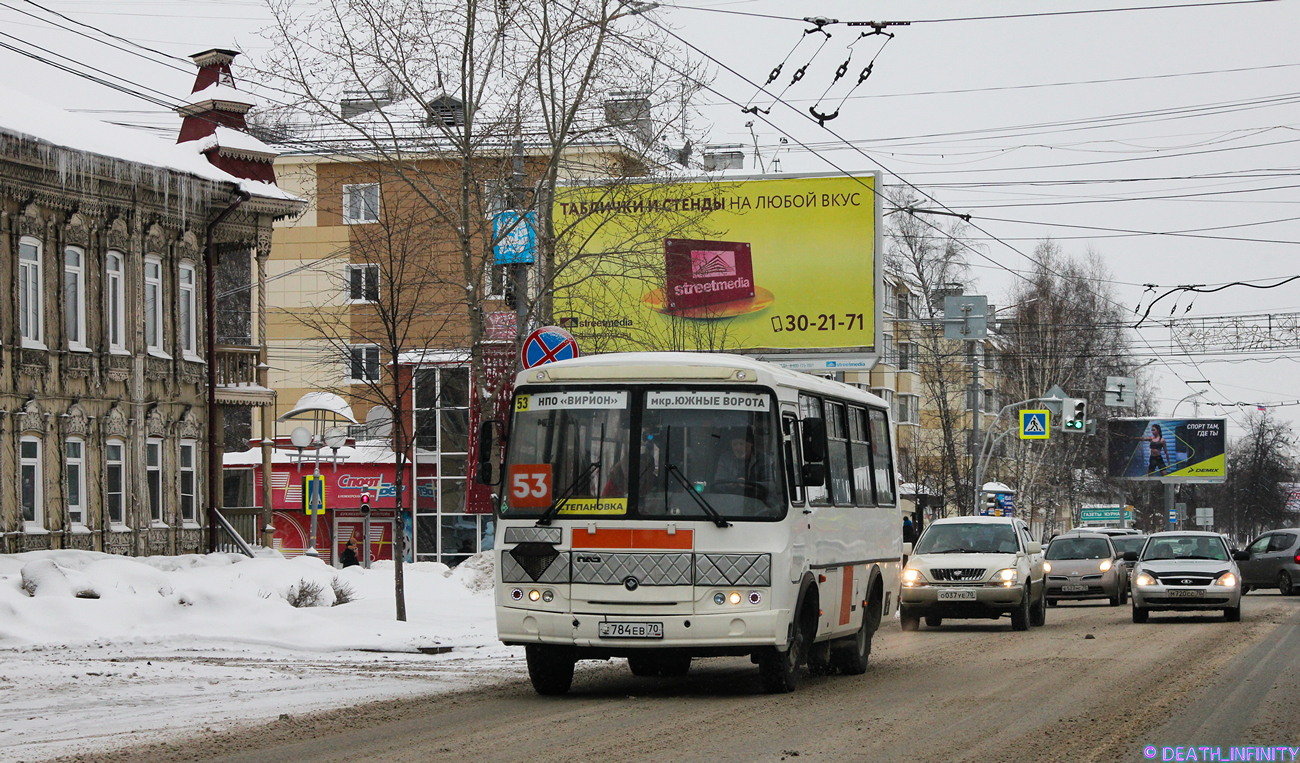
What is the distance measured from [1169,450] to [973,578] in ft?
217

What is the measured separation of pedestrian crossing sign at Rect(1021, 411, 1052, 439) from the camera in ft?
170

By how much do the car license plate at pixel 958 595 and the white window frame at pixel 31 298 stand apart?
1568cm

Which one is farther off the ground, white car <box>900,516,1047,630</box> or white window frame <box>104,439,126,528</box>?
white window frame <box>104,439,126,528</box>

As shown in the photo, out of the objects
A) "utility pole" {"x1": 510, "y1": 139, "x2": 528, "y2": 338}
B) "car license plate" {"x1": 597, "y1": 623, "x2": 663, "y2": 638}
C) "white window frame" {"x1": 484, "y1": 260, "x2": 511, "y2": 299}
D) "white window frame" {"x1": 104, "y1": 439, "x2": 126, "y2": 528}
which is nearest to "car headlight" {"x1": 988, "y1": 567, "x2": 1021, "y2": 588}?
"utility pole" {"x1": 510, "y1": 139, "x2": 528, "y2": 338}

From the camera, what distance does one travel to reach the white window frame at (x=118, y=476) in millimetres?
30219

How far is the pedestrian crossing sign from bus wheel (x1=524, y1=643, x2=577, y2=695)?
39461 millimetres

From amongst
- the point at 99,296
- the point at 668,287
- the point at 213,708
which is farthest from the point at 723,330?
the point at 213,708

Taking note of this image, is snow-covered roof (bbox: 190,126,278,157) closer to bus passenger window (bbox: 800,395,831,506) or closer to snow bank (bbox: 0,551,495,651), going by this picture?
snow bank (bbox: 0,551,495,651)

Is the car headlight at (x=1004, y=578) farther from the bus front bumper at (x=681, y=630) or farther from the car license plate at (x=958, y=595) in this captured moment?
the bus front bumper at (x=681, y=630)

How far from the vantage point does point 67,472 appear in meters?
29.1

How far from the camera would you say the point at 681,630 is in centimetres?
1334

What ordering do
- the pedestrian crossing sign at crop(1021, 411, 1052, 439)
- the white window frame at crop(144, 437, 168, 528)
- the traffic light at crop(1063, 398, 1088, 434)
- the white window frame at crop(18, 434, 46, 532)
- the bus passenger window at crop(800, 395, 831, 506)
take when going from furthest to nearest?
the pedestrian crossing sign at crop(1021, 411, 1052, 439) < the traffic light at crop(1063, 398, 1088, 434) < the white window frame at crop(144, 437, 168, 528) < the white window frame at crop(18, 434, 46, 532) < the bus passenger window at crop(800, 395, 831, 506)

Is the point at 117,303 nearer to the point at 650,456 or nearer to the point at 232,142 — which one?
the point at 232,142

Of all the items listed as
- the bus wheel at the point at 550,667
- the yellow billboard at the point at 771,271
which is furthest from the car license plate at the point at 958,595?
the yellow billboard at the point at 771,271
